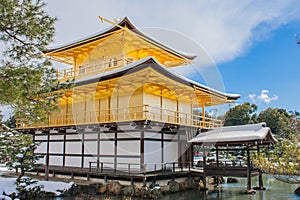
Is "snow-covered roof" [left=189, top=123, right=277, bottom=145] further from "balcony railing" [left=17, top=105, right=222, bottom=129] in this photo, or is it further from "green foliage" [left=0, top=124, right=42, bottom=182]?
"green foliage" [left=0, top=124, right=42, bottom=182]

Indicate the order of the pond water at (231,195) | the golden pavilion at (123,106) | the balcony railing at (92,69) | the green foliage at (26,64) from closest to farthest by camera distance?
1. the green foliage at (26,64)
2. the pond water at (231,195)
3. the golden pavilion at (123,106)
4. the balcony railing at (92,69)

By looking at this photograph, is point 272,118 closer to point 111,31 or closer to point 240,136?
point 240,136

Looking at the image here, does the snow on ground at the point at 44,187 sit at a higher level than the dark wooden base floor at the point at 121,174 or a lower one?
lower

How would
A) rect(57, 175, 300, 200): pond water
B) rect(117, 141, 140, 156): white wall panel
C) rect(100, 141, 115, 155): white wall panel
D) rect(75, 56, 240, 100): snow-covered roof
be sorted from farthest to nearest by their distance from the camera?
rect(100, 141, 115, 155): white wall panel, rect(117, 141, 140, 156): white wall panel, rect(57, 175, 300, 200): pond water, rect(75, 56, 240, 100): snow-covered roof

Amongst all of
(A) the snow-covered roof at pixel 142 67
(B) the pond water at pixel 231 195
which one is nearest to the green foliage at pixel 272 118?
(B) the pond water at pixel 231 195

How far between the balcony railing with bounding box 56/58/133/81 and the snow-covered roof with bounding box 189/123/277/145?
18.6 feet

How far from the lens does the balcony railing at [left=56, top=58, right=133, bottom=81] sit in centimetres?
1514

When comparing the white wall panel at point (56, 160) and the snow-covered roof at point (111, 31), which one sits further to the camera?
the white wall panel at point (56, 160)

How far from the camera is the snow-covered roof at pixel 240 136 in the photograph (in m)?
12.0

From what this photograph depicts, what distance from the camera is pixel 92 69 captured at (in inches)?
657

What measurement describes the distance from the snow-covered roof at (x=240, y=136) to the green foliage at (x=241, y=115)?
2136 centimetres

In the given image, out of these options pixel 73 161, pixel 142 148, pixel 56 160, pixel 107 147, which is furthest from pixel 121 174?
pixel 56 160

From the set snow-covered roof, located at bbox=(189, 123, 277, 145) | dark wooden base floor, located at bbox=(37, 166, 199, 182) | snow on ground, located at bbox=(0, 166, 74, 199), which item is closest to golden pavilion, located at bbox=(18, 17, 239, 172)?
dark wooden base floor, located at bbox=(37, 166, 199, 182)

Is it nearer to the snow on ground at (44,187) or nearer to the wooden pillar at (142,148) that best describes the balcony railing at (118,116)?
the wooden pillar at (142,148)
